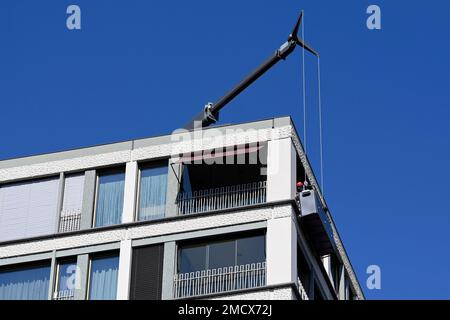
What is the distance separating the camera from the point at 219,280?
5066cm

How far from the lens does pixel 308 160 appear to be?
2191 inches

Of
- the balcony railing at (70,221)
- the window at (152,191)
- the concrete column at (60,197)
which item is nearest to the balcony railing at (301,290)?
the window at (152,191)

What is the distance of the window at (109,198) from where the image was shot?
177 feet

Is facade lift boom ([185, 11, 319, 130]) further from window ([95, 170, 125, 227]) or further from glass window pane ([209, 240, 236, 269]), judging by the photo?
glass window pane ([209, 240, 236, 269])

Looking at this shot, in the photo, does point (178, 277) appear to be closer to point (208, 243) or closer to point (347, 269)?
point (208, 243)

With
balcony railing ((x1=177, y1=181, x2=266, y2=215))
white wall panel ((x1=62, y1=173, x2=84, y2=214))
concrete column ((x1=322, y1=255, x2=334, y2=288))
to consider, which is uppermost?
white wall panel ((x1=62, y1=173, x2=84, y2=214))

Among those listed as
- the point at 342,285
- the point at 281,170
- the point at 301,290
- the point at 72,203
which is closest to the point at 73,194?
the point at 72,203

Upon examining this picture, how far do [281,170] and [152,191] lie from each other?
581cm

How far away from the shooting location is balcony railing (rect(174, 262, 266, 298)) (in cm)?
5016

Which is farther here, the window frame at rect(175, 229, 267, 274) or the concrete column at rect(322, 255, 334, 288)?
the concrete column at rect(322, 255, 334, 288)

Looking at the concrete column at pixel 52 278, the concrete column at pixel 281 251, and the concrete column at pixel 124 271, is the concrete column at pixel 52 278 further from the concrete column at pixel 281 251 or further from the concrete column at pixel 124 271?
the concrete column at pixel 281 251

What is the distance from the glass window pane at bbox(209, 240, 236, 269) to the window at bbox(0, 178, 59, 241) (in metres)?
7.62

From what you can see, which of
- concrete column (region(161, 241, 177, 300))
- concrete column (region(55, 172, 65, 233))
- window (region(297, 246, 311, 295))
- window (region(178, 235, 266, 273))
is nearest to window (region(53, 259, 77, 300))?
concrete column (region(55, 172, 65, 233))
